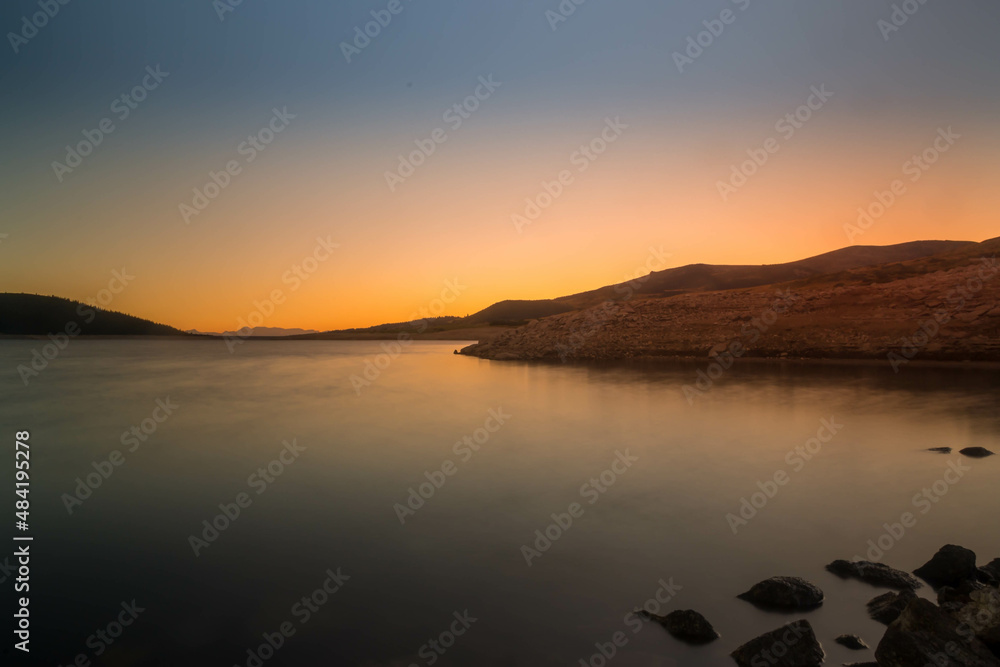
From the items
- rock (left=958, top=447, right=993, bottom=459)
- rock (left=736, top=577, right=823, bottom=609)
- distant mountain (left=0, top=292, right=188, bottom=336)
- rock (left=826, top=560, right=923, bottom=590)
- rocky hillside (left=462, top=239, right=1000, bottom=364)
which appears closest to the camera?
rock (left=736, top=577, right=823, bottom=609)

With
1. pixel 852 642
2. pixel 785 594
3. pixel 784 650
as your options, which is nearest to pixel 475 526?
pixel 785 594

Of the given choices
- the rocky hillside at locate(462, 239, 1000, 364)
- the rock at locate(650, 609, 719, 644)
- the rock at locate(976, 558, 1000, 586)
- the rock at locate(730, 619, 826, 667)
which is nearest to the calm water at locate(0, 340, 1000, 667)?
the rock at locate(650, 609, 719, 644)

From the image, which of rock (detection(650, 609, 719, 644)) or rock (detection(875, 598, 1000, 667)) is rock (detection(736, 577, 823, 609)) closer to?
rock (detection(650, 609, 719, 644))

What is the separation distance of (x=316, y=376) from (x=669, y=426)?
23091 millimetres

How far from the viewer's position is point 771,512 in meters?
6.89

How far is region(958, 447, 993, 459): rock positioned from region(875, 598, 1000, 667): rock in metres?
7.83

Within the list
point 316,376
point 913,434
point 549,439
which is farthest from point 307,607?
point 316,376

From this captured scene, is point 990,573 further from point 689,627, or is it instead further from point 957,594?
point 689,627

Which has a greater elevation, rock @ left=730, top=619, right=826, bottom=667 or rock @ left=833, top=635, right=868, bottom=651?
rock @ left=730, top=619, right=826, bottom=667

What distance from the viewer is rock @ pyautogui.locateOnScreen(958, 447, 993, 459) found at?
938cm

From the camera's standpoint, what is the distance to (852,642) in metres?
3.83

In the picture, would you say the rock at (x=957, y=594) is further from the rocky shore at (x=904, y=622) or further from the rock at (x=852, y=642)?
the rock at (x=852, y=642)

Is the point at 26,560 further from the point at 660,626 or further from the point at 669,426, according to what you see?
the point at 669,426

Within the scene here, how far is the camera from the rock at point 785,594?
439cm
